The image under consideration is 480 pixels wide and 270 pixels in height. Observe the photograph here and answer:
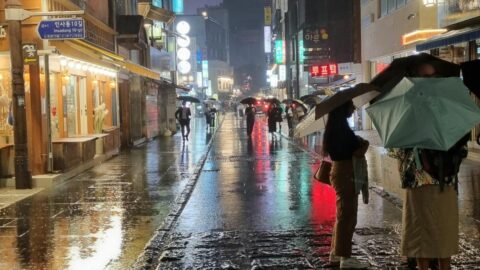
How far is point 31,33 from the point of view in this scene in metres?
13.6

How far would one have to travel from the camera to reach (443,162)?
5305 mm

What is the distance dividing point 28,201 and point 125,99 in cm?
1356

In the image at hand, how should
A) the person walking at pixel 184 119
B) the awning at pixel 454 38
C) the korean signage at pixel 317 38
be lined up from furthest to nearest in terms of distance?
the korean signage at pixel 317 38
the person walking at pixel 184 119
the awning at pixel 454 38

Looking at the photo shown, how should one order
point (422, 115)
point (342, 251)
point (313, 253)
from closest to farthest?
point (422, 115), point (342, 251), point (313, 253)

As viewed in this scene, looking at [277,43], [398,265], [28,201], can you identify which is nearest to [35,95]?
[28,201]

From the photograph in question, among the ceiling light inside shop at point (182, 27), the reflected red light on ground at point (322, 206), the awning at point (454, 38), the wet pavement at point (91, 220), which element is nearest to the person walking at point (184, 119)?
the wet pavement at point (91, 220)

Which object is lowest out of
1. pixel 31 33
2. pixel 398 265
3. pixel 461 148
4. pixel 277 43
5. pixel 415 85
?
pixel 398 265

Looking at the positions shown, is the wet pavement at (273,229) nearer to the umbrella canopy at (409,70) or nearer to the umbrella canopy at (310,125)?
the umbrella canopy at (310,125)

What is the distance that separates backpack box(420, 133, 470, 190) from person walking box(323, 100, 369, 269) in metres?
1.02

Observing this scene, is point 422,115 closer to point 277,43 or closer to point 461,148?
point 461,148

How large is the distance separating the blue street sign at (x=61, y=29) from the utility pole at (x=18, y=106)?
18.7 inches

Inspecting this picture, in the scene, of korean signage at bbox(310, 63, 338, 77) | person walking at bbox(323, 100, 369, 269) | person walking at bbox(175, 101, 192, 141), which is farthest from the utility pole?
korean signage at bbox(310, 63, 338, 77)

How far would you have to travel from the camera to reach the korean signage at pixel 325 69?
37969mm

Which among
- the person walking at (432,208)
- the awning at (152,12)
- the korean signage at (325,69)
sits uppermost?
the awning at (152,12)
